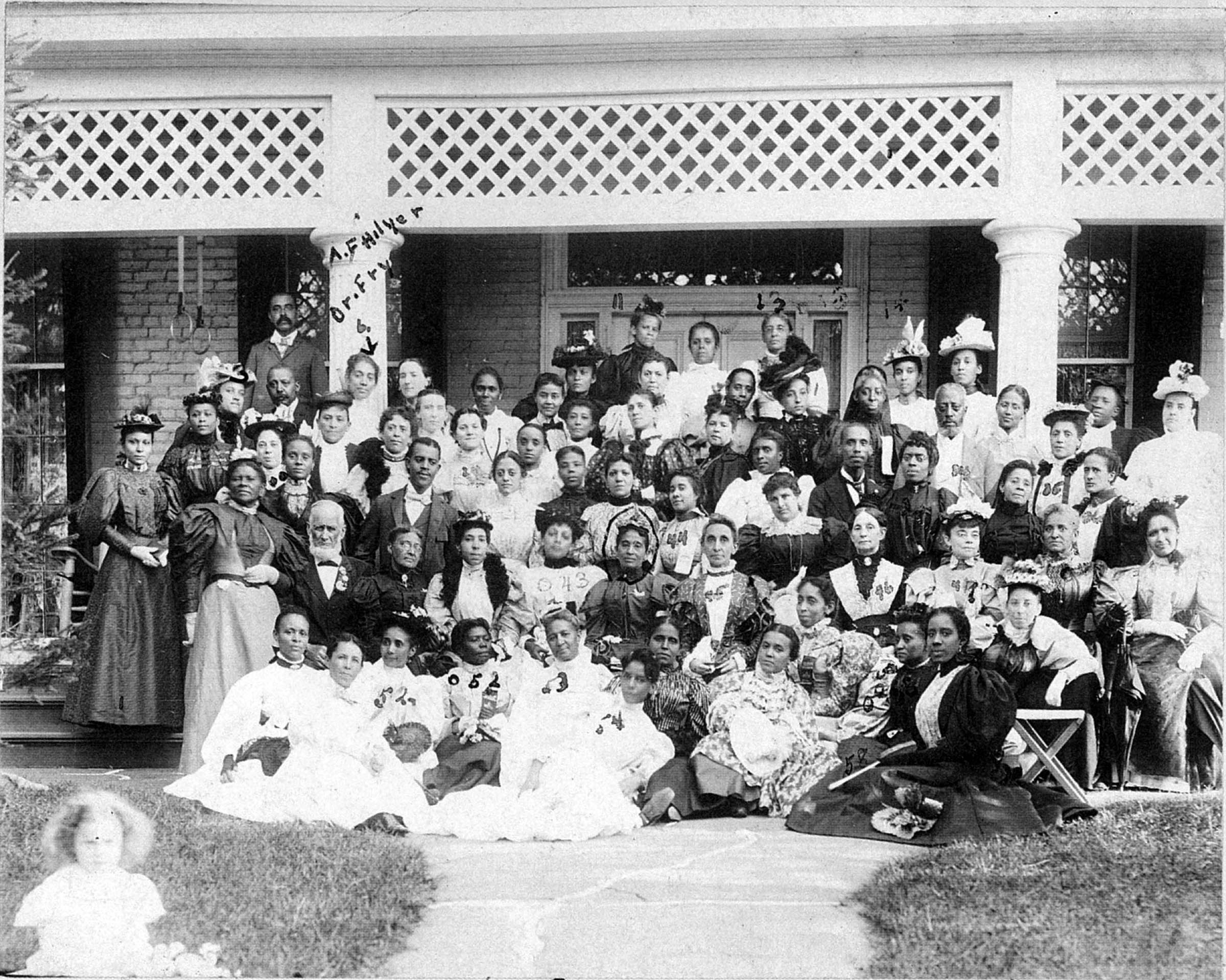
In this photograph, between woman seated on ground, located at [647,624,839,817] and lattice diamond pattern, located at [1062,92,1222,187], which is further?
lattice diamond pattern, located at [1062,92,1222,187]

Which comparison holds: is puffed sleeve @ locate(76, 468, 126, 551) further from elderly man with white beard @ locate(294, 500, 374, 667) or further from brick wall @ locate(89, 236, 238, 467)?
brick wall @ locate(89, 236, 238, 467)

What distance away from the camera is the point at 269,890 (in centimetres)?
516

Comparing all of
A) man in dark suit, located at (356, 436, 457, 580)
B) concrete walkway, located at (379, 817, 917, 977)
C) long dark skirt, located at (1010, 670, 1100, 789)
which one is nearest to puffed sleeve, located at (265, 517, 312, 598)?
man in dark suit, located at (356, 436, 457, 580)

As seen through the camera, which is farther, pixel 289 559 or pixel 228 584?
pixel 289 559

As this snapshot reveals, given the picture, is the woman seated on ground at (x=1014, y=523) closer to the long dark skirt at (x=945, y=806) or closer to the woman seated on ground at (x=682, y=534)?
the long dark skirt at (x=945, y=806)

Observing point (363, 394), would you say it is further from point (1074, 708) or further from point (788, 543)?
point (1074, 708)

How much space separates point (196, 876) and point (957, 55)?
4884 mm

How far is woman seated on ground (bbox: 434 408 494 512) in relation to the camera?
6.99 meters

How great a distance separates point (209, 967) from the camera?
194 inches

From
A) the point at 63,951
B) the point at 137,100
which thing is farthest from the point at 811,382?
the point at 63,951

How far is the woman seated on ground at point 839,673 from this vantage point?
623 cm

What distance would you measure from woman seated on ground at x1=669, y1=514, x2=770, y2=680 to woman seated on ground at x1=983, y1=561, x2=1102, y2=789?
1.05 meters

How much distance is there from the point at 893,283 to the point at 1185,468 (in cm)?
259

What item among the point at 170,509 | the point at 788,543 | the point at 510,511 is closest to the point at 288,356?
the point at 170,509
